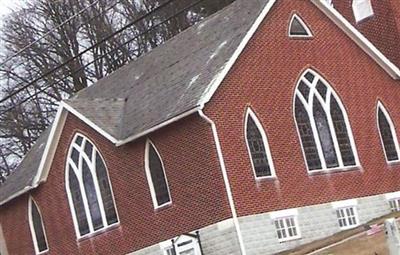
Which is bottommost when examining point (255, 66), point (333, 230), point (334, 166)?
point (333, 230)

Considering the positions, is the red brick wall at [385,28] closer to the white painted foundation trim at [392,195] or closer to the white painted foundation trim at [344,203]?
the white painted foundation trim at [392,195]

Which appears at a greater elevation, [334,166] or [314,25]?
[314,25]

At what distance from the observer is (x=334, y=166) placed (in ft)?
102

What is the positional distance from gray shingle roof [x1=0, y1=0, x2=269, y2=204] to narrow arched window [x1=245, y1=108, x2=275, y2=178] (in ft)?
6.45

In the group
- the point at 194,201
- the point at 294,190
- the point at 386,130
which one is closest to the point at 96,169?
the point at 194,201

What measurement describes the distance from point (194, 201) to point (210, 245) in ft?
4.72

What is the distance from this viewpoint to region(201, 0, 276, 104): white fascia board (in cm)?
2767

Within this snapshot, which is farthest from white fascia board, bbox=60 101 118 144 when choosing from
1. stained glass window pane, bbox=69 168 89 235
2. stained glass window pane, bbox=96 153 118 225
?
stained glass window pane, bbox=69 168 89 235

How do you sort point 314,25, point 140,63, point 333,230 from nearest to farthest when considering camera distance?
point 333,230
point 314,25
point 140,63

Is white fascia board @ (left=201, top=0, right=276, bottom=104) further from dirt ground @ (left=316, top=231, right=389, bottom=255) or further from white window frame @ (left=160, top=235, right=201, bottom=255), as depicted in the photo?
dirt ground @ (left=316, top=231, right=389, bottom=255)

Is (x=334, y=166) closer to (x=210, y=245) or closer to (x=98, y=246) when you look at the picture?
(x=210, y=245)

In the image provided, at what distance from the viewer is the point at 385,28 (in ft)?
120

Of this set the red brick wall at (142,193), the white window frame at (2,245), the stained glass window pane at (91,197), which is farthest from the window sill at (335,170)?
the white window frame at (2,245)

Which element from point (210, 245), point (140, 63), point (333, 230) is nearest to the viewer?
point (210, 245)
